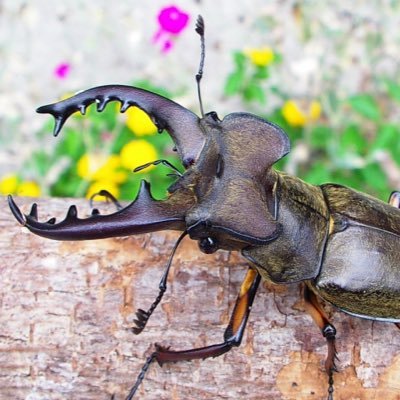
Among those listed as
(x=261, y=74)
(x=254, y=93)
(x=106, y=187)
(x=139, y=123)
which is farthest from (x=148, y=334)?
(x=261, y=74)

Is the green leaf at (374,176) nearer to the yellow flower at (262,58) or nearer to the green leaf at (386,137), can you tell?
the green leaf at (386,137)

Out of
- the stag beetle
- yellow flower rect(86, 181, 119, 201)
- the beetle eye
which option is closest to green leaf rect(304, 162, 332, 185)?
the stag beetle

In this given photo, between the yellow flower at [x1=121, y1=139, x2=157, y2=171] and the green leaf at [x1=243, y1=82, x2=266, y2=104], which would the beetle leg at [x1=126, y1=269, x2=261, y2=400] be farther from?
the green leaf at [x1=243, y1=82, x2=266, y2=104]

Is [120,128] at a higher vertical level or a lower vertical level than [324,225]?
higher

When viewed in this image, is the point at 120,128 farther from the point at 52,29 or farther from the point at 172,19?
the point at 52,29

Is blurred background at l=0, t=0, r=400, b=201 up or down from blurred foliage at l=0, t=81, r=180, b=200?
up

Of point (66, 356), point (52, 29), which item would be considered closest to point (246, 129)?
point (66, 356)
